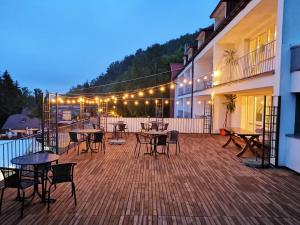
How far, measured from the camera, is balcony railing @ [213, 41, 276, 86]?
946cm

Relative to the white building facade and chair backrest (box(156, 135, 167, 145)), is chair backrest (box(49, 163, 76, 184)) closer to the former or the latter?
chair backrest (box(156, 135, 167, 145))

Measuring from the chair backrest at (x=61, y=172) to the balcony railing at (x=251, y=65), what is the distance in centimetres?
650

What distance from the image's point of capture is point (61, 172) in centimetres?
440

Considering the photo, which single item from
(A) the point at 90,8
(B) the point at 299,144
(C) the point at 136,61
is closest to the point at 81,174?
(B) the point at 299,144

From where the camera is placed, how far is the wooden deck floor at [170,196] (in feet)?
13.2

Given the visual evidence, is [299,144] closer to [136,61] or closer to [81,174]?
[81,174]

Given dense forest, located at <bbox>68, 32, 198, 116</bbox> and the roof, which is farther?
dense forest, located at <bbox>68, 32, 198, 116</bbox>

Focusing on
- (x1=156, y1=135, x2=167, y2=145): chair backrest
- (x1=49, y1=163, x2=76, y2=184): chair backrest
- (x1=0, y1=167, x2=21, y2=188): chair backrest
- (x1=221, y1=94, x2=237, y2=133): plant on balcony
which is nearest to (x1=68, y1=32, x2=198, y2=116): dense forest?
(x1=221, y1=94, x2=237, y2=133): plant on balcony

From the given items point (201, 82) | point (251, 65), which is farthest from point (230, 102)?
point (201, 82)

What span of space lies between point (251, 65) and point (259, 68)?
0.70 m

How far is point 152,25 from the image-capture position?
152 meters

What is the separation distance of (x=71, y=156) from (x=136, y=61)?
118ft

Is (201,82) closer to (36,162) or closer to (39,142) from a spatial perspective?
(39,142)

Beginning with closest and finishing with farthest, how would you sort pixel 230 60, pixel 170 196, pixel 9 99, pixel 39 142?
pixel 170 196
pixel 39 142
pixel 230 60
pixel 9 99
